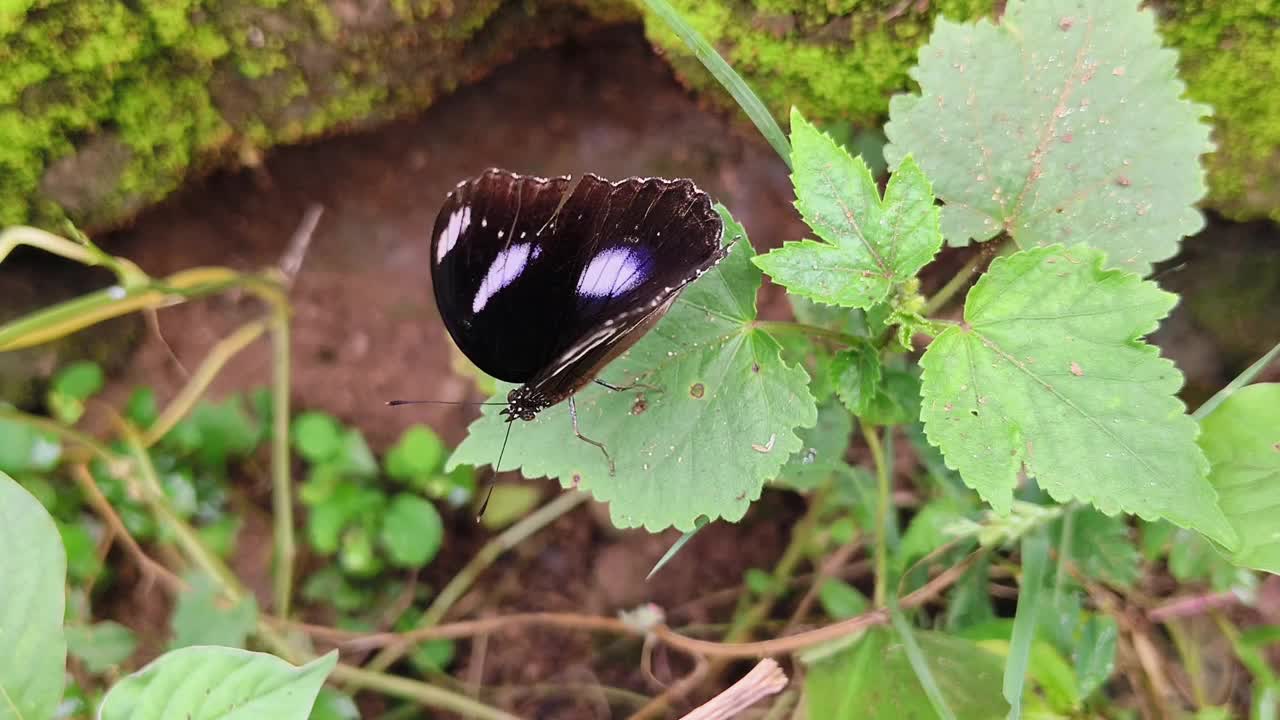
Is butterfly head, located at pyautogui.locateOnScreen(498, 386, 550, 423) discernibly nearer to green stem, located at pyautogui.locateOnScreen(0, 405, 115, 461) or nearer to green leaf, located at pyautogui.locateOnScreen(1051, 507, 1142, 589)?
green leaf, located at pyautogui.locateOnScreen(1051, 507, 1142, 589)

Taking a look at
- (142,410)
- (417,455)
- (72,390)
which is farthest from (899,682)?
(72,390)

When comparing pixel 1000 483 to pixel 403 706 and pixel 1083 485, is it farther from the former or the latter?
pixel 403 706

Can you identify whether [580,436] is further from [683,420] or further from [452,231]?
[452,231]

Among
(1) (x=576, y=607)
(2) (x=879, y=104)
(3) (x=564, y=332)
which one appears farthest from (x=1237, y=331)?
(1) (x=576, y=607)

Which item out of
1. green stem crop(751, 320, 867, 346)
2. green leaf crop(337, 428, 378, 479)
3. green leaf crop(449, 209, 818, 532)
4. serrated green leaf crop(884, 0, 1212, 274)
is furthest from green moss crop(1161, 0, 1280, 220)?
green leaf crop(337, 428, 378, 479)

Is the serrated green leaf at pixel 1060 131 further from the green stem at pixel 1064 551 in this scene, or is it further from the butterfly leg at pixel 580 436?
the butterfly leg at pixel 580 436
